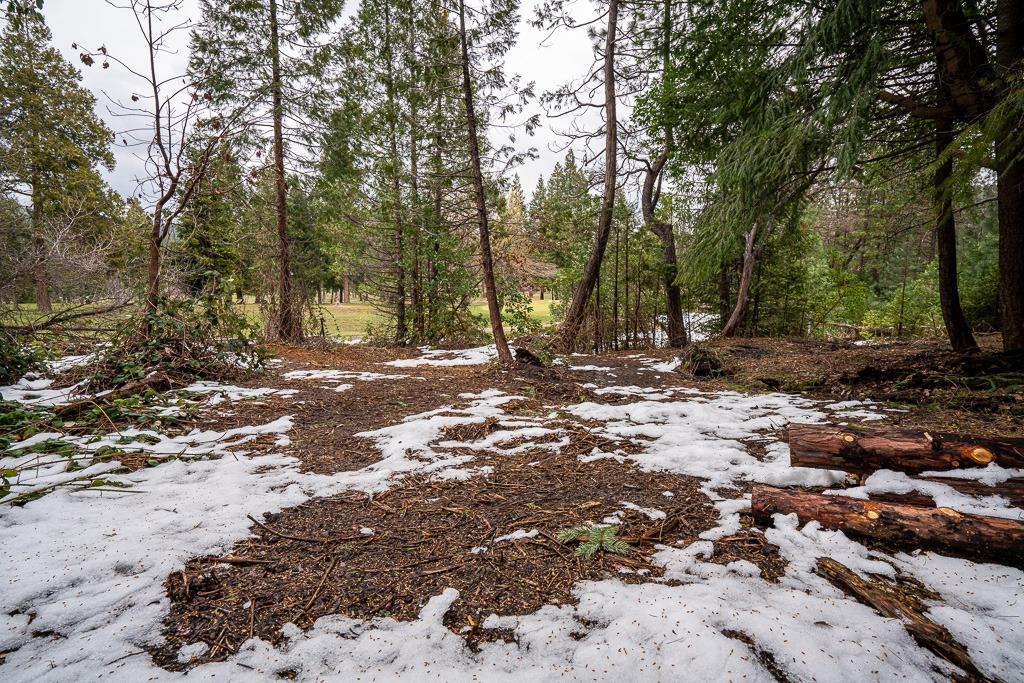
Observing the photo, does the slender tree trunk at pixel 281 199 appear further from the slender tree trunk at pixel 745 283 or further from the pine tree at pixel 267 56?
the slender tree trunk at pixel 745 283

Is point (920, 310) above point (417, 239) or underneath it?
underneath

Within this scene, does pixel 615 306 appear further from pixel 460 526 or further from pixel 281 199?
pixel 460 526

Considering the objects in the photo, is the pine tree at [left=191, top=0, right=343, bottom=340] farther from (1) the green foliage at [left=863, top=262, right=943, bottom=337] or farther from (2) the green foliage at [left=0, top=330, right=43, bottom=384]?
(1) the green foliage at [left=863, top=262, right=943, bottom=337]

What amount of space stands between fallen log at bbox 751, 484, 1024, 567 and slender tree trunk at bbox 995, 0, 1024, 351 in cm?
440

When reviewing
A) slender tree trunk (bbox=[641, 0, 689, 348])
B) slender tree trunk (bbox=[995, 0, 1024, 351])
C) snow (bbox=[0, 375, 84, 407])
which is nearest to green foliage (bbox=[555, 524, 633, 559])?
snow (bbox=[0, 375, 84, 407])

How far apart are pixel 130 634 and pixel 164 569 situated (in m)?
0.37

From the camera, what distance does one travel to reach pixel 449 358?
8.85 metres

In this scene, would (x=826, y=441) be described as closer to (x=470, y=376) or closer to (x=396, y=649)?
(x=396, y=649)

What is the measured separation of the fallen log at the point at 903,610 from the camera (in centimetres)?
119

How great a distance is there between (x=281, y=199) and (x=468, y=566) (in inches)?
370

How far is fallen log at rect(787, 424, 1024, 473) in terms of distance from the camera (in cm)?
212

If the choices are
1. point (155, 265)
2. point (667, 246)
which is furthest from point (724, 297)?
point (155, 265)

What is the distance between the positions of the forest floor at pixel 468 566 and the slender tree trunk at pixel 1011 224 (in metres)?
1.21

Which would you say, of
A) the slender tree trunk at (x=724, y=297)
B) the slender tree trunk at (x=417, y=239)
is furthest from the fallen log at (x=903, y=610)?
the slender tree trunk at (x=724, y=297)
